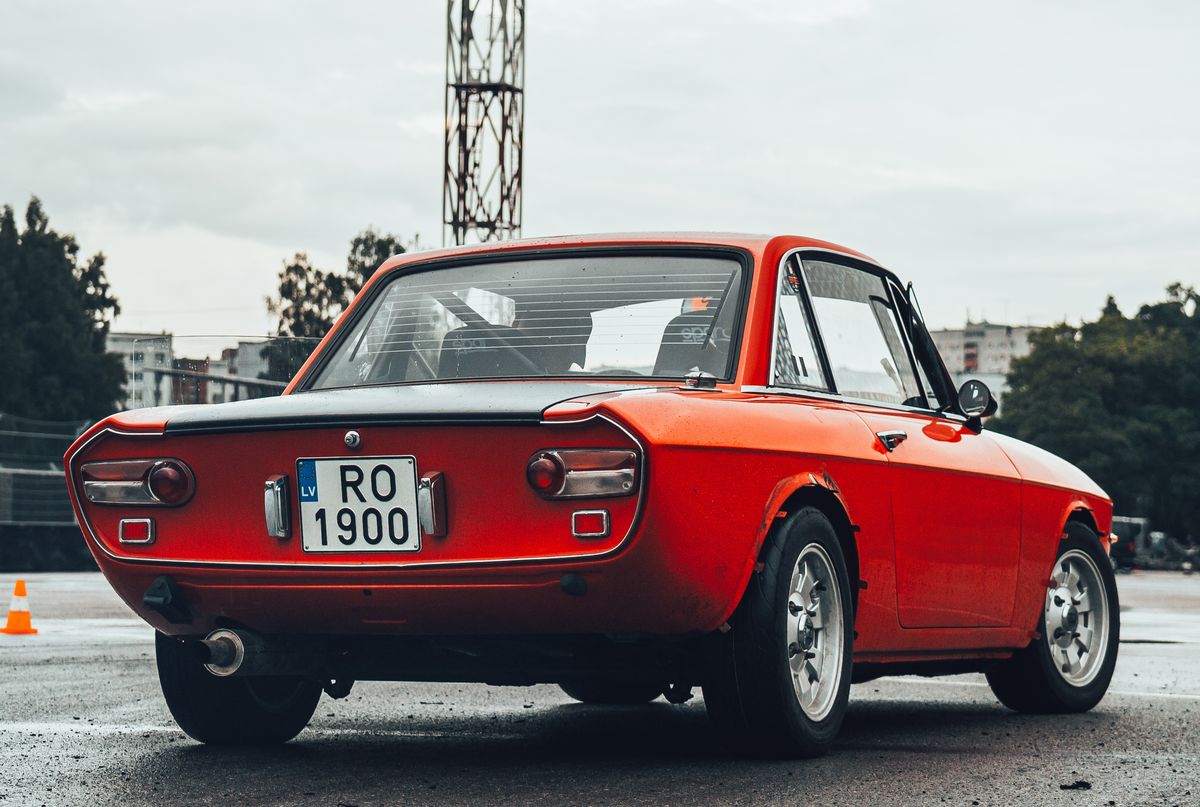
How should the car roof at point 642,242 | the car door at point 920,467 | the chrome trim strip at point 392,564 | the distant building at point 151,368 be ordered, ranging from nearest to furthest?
the chrome trim strip at point 392,564
the car roof at point 642,242
the car door at point 920,467
the distant building at point 151,368

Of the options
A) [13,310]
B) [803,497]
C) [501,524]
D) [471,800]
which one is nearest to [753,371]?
[803,497]

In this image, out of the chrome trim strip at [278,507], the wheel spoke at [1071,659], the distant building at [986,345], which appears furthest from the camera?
the distant building at [986,345]

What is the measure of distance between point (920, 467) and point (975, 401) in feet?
3.13

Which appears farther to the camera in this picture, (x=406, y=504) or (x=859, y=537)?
(x=859, y=537)

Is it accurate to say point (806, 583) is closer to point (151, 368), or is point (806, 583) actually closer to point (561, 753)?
point (561, 753)

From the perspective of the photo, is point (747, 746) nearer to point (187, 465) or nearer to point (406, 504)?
point (406, 504)

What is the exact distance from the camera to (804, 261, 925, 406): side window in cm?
629

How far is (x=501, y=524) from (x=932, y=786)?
1.37 metres

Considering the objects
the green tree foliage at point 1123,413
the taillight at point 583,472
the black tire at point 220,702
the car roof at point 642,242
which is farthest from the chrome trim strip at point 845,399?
the green tree foliage at point 1123,413

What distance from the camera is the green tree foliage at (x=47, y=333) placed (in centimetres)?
7106

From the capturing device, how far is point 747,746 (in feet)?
17.5

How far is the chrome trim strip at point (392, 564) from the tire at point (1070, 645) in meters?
3.08

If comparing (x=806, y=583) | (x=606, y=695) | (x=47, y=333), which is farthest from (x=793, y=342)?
(x=47, y=333)

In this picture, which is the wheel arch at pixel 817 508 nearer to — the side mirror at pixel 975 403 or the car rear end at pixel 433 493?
the car rear end at pixel 433 493
